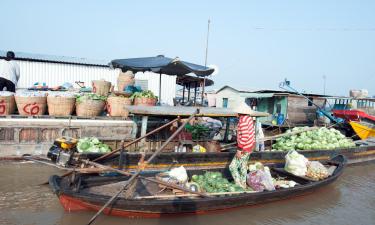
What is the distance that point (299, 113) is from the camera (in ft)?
57.4

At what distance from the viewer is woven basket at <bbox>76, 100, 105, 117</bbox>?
8797mm

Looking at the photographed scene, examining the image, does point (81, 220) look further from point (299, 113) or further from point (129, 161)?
point (299, 113)

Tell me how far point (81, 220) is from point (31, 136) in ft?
12.9

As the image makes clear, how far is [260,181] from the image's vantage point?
615cm

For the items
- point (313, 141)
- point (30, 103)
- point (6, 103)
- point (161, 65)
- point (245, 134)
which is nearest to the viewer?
point (245, 134)

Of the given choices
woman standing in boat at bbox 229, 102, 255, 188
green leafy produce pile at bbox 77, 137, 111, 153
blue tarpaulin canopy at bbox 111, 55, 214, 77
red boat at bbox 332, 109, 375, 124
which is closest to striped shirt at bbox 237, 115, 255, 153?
woman standing in boat at bbox 229, 102, 255, 188

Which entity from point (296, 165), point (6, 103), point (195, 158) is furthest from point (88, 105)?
point (296, 165)

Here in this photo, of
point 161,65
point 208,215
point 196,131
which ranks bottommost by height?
point 208,215

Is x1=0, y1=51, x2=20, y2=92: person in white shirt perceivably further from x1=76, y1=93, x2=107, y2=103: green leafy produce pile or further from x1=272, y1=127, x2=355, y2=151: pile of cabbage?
x1=272, y1=127, x2=355, y2=151: pile of cabbage

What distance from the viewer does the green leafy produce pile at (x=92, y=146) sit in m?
6.40

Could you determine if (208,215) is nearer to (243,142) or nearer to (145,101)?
(243,142)

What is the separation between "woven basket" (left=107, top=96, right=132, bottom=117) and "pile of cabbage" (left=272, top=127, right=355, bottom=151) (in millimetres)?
4988

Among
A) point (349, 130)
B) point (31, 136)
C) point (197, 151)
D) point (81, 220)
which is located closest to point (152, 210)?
point (81, 220)

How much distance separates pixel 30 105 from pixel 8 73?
1625mm
